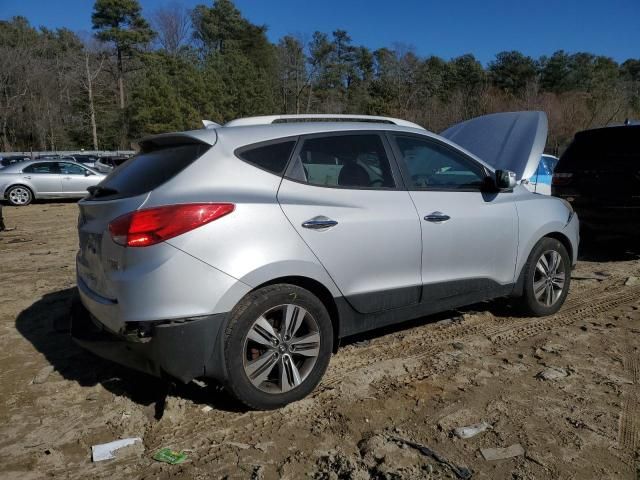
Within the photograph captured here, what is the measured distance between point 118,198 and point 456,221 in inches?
91.8

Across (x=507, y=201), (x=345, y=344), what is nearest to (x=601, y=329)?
(x=507, y=201)

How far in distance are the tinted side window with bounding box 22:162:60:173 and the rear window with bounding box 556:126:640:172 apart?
52.3 feet

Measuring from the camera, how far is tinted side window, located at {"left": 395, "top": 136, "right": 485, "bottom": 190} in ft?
12.5

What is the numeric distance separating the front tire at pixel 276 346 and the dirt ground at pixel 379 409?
164 mm

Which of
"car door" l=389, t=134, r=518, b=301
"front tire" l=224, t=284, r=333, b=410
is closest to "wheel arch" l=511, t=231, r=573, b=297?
"car door" l=389, t=134, r=518, b=301

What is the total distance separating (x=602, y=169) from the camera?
6852 mm

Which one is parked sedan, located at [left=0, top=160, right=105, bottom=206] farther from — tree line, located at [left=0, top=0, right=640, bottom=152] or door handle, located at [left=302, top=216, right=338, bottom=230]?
tree line, located at [left=0, top=0, right=640, bottom=152]

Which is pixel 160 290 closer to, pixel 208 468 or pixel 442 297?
pixel 208 468

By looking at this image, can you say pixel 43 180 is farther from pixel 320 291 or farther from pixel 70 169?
pixel 320 291

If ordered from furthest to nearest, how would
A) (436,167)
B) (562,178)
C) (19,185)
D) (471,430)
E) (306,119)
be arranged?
1. (19,185)
2. (562,178)
3. (436,167)
4. (306,119)
5. (471,430)

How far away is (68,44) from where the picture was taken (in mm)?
57094

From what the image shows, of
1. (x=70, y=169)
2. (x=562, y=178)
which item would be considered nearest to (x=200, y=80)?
(x=70, y=169)

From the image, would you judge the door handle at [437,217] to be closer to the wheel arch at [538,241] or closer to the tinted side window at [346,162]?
the tinted side window at [346,162]

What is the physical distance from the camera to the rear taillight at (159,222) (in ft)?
8.94
